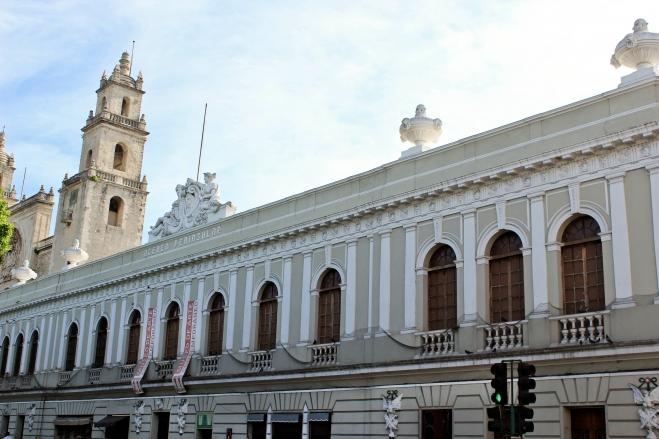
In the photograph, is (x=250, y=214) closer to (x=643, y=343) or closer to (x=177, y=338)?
(x=177, y=338)

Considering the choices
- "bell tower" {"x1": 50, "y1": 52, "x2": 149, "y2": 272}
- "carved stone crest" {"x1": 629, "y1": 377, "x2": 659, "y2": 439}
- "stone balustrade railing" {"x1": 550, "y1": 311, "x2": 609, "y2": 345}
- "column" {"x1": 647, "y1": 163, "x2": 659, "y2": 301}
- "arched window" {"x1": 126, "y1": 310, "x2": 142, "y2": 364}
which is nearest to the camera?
"carved stone crest" {"x1": 629, "y1": 377, "x2": 659, "y2": 439}

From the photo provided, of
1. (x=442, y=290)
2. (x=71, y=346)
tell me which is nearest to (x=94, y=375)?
(x=71, y=346)

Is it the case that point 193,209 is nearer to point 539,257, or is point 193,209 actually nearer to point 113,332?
point 113,332

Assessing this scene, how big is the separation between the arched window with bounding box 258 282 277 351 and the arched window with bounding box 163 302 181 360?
14.9 feet

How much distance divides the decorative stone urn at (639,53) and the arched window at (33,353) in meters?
28.7

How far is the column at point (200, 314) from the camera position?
27.4m

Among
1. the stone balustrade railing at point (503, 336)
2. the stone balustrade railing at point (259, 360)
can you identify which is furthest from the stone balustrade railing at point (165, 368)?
the stone balustrade railing at point (503, 336)

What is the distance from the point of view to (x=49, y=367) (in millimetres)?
35875

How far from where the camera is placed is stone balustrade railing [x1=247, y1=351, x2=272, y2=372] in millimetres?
24467

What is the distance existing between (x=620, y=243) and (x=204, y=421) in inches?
569

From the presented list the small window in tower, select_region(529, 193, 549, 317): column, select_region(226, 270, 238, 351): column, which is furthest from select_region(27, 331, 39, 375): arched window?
select_region(529, 193, 549, 317): column

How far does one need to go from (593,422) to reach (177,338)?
52.5 ft

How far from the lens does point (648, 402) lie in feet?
50.3

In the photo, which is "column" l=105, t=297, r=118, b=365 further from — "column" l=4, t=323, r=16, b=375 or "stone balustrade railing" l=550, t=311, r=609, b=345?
"stone balustrade railing" l=550, t=311, r=609, b=345
